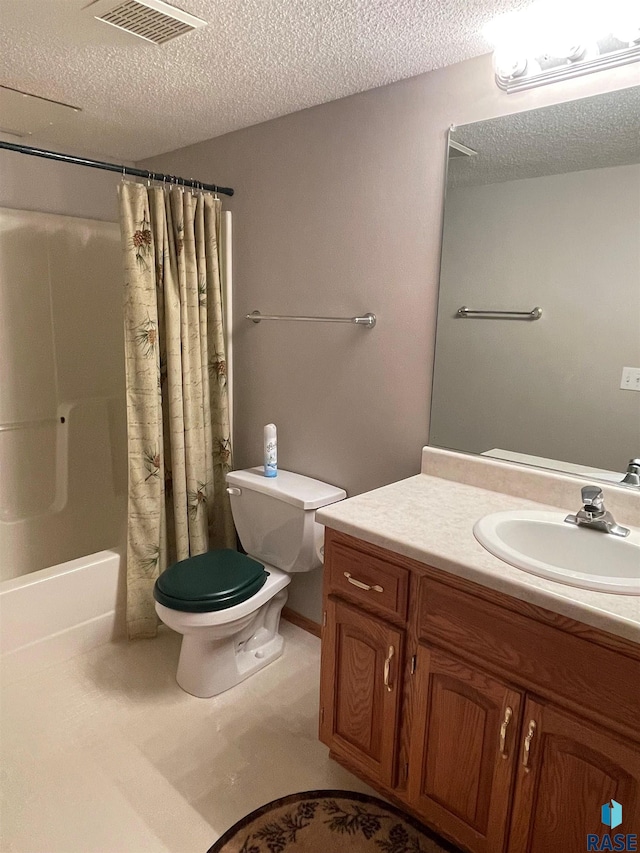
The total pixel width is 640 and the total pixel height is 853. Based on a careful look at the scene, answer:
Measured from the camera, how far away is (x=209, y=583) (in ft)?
6.39

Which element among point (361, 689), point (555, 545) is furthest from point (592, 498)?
point (361, 689)

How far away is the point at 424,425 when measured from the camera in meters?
1.90

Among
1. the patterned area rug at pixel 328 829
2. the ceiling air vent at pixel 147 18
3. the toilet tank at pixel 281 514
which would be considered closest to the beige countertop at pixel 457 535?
the toilet tank at pixel 281 514

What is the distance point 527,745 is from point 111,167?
2161 mm

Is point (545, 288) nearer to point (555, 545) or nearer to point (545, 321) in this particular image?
point (545, 321)

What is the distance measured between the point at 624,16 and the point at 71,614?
2610 mm

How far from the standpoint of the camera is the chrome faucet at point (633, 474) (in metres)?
1.47

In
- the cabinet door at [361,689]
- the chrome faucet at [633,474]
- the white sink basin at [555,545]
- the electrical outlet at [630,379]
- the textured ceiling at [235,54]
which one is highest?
the textured ceiling at [235,54]

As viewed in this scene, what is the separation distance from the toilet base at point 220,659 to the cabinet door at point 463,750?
0.86 m

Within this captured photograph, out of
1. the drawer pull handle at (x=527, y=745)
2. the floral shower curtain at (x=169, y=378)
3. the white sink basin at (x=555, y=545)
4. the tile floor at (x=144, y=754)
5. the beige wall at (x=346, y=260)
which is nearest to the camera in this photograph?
the drawer pull handle at (x=527, y=745)

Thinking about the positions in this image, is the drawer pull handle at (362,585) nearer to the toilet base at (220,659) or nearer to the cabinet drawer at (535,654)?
the cabinet drawer at (535,654)

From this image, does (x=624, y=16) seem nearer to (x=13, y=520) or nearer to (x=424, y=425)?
(x=424, y=425)

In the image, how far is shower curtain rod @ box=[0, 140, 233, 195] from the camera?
6.02ft

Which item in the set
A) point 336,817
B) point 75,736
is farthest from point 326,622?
point 75,736
